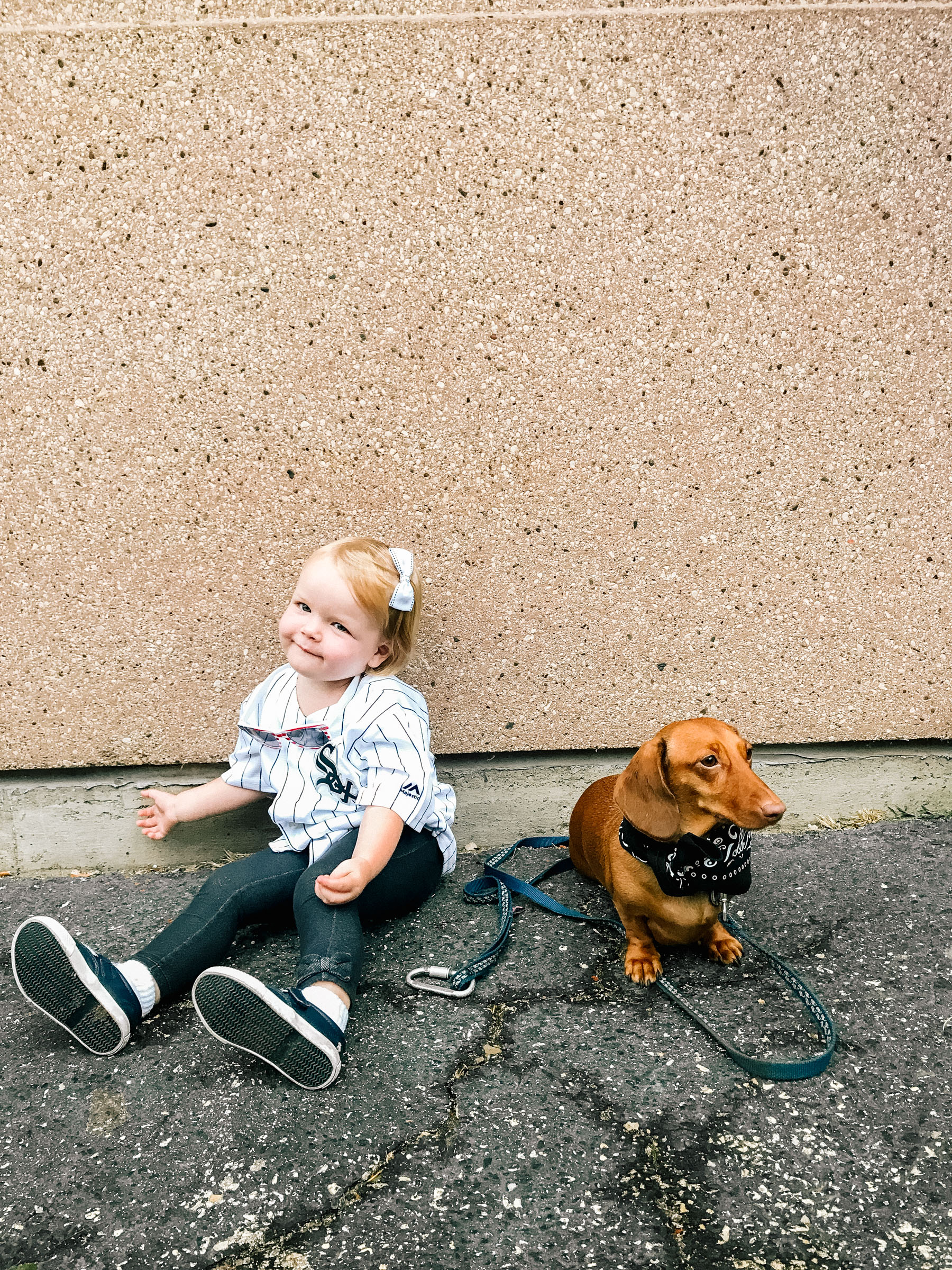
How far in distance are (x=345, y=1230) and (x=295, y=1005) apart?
394 mm

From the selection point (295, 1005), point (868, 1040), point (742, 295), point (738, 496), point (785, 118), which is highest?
point (785, 118)

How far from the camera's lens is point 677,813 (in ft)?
5.81

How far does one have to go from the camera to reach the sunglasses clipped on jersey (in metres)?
2.13

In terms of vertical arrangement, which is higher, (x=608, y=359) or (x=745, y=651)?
(x=608, y=359)

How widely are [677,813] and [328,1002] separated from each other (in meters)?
0.79

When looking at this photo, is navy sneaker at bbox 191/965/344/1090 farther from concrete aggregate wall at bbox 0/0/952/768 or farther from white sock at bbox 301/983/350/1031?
concrete aggregate wall at bbox 0/0/952/768

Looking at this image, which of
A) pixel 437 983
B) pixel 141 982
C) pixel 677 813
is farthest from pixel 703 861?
pixel 141 982

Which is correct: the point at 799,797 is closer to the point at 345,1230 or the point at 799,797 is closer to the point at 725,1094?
the point at 725,1094

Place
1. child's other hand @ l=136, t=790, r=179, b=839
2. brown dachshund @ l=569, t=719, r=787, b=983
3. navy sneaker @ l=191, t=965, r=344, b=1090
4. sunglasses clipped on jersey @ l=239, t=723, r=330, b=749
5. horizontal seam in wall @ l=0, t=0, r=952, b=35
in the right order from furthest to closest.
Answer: child's other hand @ l=136, t=790, r=179, b=839, sunglasses clipped on jersey @ l=239, t=723, r=330, b=749, horizontal seam in wall @ l=0, t=0, r=952, b=35, brown dachshund @ l=569, t=719, r=787, b=983, navy sneaker @ l=191, t=965, r=344, b=1090

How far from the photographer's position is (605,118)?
211 cm

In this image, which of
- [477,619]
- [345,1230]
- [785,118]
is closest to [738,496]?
[477,619]

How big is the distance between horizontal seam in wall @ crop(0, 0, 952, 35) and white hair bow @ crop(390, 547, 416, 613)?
4.14ft

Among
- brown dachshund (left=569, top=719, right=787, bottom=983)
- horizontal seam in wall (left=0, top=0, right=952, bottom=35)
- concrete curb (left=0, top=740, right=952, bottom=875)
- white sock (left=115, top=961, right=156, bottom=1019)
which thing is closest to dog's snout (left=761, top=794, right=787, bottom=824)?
brown dachshund (left=569, top=719, right=787, bottom=983)

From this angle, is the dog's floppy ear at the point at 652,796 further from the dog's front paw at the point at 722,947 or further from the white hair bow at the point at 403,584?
the white hair bow at the point at 403,584
